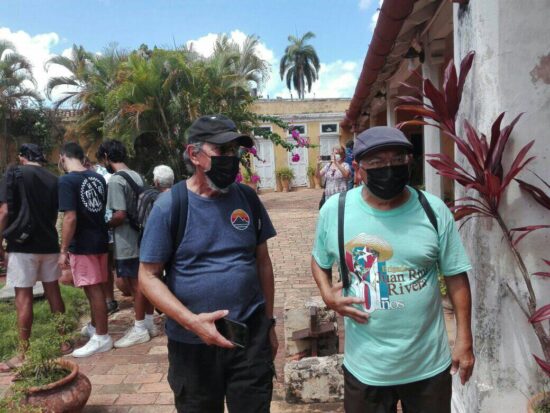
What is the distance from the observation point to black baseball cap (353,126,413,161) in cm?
186

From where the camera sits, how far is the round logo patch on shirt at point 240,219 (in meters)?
2.14

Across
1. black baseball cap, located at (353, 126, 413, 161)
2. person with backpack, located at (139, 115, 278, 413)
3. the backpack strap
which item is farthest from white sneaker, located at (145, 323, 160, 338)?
black baseball cap, located at (353, 126, 413, 161)

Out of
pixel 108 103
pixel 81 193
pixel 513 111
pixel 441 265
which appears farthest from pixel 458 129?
pixel 108 103

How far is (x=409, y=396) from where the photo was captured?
193cm

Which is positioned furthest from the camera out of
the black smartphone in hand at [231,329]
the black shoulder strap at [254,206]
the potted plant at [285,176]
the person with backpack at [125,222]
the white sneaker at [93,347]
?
the potted plant at [285,176]

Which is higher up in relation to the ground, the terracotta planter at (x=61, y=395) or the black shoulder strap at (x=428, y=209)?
the black shoulder strap at (x=428, y=209)

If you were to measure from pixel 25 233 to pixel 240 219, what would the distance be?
2.56 metres

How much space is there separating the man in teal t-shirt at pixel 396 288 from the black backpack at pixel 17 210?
2968 millimetres

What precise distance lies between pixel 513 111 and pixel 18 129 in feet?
67.5

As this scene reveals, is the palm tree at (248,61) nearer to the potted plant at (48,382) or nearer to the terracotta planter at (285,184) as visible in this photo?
the terracotta planter at (285,184)

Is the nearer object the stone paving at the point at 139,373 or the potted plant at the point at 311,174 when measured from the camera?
the stone paving at the point at 139,373

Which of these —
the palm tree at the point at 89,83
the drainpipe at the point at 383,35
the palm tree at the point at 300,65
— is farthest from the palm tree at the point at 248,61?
the palm tree at the point at 300,65

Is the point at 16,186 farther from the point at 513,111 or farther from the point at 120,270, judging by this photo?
the point at 513,111

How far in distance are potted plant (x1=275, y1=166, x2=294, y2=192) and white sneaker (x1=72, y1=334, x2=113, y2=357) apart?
17.4 metres
